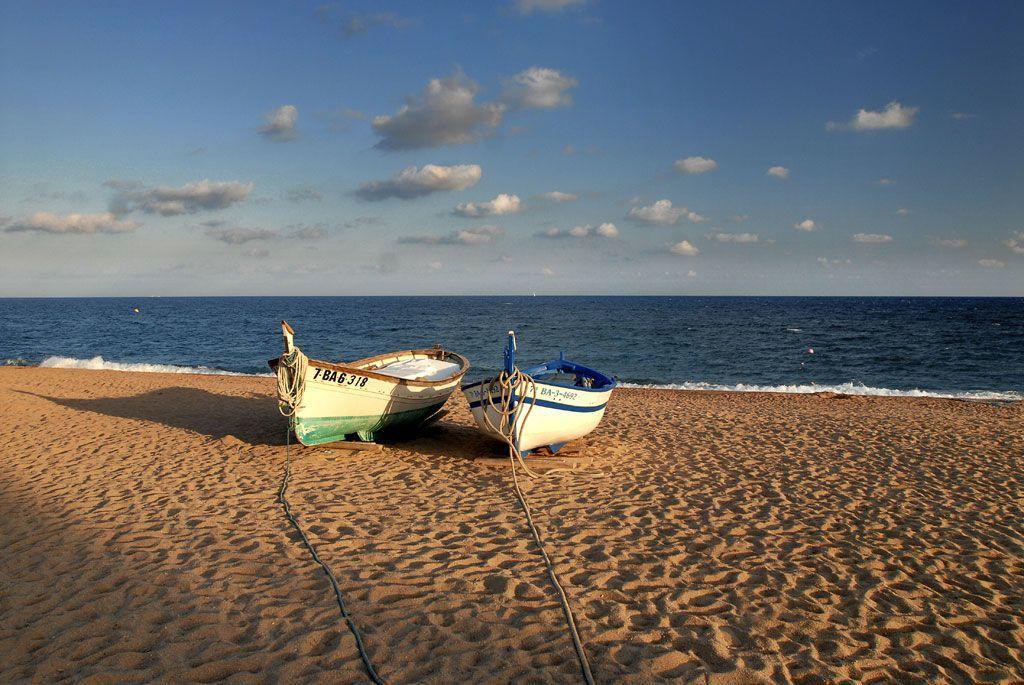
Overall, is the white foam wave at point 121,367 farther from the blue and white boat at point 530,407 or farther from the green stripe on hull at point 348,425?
the blue and white boat at point 530,407

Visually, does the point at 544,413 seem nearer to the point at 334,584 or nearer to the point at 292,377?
the point at 292,377

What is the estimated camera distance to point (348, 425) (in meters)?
10.3

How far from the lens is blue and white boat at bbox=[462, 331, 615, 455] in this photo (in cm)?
891

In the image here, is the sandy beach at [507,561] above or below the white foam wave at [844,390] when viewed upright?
above

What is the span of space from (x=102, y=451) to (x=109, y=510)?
3708 millimetres

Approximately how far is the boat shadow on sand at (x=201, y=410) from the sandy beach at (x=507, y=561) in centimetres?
67

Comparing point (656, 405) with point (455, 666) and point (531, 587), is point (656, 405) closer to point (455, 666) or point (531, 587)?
point (531, 587)

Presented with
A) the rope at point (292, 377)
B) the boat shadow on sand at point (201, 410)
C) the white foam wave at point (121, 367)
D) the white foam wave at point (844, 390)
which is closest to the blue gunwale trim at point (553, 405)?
the rope at point (292, 377)

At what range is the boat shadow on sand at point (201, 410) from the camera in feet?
39.6

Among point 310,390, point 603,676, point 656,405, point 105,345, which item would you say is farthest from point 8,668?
point 105,345

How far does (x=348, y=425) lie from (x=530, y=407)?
352 cm

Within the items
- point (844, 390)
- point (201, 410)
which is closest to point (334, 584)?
point (201, 410)

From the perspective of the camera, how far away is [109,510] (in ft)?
23.7

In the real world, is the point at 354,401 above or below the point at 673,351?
above
